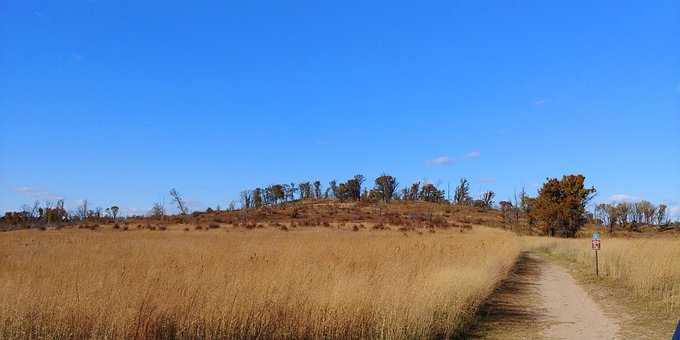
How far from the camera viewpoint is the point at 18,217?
313 feet

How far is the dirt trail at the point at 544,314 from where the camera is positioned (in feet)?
33.0

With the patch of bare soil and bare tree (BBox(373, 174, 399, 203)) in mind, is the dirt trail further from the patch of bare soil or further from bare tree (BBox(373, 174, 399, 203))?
bare tree (BBox(373, 174, 399, 203))

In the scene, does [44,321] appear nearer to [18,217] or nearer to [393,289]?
[393,289]

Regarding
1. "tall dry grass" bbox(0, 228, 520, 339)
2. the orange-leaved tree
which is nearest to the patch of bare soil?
"tall dry grass" bbox(0, 228, 520, 339)

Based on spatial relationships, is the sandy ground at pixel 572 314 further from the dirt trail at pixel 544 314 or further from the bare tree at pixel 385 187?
the bare tree at pixel 385 187

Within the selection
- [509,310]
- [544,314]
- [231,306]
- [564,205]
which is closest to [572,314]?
[544,314]

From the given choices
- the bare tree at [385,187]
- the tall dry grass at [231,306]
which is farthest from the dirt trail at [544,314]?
the bare tree at [385,187]

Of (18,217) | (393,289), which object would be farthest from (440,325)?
(18,217)

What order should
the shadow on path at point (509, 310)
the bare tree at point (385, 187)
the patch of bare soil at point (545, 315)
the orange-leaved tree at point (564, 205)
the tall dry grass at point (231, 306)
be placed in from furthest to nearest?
the bare tree at point (385, 187), the orange-leaved tree at point (564, 205), the shadow on path at point (509, 310), the patch of bare soil at point (545, 315), the tall dry grass at point (231, 306)

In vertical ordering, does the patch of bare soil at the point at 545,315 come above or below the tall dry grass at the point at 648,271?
below

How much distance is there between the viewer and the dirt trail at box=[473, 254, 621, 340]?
10.1 metres

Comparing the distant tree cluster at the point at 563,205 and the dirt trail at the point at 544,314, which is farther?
the distant tree cluster at the point at 563,205

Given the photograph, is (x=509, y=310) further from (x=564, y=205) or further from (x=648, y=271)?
(x=564, y=205)

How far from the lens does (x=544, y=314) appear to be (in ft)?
40.1
